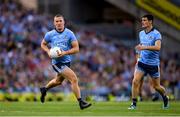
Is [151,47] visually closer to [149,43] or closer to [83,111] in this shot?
[149,43]

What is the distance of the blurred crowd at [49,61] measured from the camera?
3528 cm

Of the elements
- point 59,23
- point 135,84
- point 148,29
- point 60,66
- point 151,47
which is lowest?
point 135,84

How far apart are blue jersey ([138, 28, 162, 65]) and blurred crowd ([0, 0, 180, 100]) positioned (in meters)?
11.1

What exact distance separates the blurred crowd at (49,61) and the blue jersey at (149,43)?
11.1m

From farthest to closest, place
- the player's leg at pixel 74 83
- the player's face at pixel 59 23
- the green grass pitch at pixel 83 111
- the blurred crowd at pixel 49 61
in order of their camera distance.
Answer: the blurred crowd at pixel 49 61
the player's face at pixel 59 23
the player's leg at pixel 74 83
the green grass pitch at pixel 83 111

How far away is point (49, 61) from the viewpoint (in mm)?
37094

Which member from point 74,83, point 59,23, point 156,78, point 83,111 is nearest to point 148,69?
point 156,78

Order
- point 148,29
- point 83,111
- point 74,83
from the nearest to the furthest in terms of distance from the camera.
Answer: point 83,111
point 74,83
point 148,29

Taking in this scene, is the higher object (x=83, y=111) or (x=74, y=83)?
(x=74, y=83)

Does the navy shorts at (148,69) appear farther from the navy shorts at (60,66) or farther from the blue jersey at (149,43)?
the navy shorts at (60,66)

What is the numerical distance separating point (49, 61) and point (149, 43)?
14469 millimetres

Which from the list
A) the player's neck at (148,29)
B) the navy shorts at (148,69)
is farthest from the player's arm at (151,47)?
the navy shorts at (148,69)

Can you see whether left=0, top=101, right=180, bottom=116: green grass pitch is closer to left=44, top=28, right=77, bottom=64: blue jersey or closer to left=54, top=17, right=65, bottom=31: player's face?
left=44, top=28, right=77, bottom=64: blue jersey

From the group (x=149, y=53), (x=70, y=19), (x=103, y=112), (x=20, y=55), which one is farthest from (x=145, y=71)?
(x=70, y=19)
